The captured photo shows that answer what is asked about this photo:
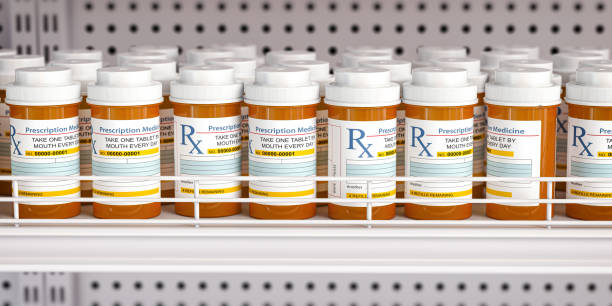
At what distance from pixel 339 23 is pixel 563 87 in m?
0.49

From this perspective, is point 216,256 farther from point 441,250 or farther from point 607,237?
point 607,237

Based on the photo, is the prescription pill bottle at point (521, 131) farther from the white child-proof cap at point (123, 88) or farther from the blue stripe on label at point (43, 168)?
the blue stripe on label at point (43, 168)

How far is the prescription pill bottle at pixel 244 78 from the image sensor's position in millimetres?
1157

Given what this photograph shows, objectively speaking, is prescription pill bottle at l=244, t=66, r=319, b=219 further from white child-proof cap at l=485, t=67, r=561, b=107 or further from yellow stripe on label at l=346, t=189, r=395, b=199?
white child-proof cap at l=485, t=67, r=561, b=107

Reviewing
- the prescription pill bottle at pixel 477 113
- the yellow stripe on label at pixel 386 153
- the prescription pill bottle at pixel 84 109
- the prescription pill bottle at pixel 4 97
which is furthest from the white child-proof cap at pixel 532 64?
the prescription pill bottle at pixel 4 97

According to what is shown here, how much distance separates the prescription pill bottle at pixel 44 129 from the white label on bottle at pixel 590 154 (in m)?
0.68

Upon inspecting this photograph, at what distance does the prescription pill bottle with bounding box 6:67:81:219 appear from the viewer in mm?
1056

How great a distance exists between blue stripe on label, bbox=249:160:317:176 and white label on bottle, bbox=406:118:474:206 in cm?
14

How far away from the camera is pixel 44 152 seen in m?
1.07

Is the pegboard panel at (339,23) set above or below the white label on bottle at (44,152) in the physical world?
above

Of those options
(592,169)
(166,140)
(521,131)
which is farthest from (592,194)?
(166,140)

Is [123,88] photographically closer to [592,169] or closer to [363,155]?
[363,155]

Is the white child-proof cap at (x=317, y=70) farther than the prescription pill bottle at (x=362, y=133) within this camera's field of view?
Yes

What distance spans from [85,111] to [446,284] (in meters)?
0.84
